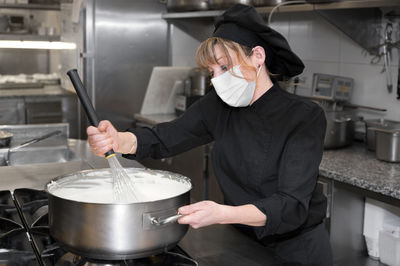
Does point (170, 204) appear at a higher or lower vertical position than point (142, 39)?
lower

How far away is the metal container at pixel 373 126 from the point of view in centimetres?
265

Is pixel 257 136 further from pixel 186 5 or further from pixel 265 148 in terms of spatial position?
pixel 186 5

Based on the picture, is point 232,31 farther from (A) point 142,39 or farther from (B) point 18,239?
(A) point 142,39

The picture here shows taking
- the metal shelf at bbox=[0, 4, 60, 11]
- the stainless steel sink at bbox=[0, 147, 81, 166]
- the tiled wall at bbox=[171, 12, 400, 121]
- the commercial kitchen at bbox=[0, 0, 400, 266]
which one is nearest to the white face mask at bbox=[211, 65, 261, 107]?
the commercial kitchen at bbox=[0, 0, 400, 266]

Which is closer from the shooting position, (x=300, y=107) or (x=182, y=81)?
(x=300, y=107)

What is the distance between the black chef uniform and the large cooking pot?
32 centimetres

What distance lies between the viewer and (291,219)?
4.06 ft

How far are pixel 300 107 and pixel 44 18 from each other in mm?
4786

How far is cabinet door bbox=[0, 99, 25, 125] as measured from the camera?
14.7ft

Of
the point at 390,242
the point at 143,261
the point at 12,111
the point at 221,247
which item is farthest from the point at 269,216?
the point at 12,111

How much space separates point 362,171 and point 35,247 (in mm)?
1609

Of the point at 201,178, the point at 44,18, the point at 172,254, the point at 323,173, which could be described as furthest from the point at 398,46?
the point at 44,18

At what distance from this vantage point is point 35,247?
47.6 inches

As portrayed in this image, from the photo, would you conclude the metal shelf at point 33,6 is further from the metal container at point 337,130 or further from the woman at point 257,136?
the woman at point 257,136
